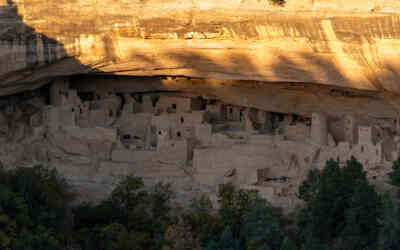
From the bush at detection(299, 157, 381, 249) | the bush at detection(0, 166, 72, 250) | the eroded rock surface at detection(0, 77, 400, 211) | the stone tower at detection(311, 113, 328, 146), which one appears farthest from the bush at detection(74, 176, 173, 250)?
the stone tower at detection(311, 113, 328, 146)

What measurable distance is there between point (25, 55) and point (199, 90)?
4018 mm

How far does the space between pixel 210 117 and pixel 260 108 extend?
3.60ft

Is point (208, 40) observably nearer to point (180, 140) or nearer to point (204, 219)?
point (180, 140)

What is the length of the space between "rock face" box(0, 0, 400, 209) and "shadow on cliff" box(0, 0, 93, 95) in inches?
1.0

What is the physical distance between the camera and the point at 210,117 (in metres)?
19.7

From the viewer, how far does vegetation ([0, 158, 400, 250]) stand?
580 inches

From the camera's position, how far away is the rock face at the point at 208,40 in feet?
51.2

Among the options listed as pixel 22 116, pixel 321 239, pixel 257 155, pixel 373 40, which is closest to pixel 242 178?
pixel 257 155

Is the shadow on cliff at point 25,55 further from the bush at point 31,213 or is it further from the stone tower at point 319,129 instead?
the stone tower at point 319,129

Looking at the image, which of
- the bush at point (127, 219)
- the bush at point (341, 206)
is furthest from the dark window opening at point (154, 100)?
the bush at point (341, 206)

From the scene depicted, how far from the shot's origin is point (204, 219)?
53.8 ft

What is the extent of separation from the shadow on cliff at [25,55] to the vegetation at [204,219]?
209 centimetres

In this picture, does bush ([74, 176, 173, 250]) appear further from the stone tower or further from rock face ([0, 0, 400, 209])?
the stone tower

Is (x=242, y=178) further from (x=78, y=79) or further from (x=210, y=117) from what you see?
(x=78, y=79)
